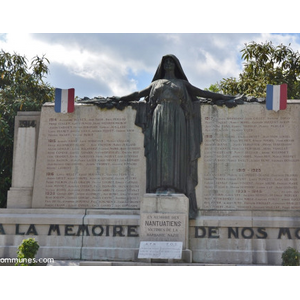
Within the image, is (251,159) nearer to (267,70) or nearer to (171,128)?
(171,128)

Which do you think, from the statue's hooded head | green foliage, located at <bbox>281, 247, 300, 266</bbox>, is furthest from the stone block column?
green foliage, located at <bbox>281, 247, 300, 266</bbox>

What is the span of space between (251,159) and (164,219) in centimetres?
355

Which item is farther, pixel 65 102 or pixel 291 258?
pixel 65 102

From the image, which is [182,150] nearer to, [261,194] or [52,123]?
[261,194]

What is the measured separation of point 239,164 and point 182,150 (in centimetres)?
181

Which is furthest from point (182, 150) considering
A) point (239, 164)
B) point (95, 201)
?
point (95, 201)

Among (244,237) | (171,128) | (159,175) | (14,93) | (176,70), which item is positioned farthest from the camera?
(14,93)

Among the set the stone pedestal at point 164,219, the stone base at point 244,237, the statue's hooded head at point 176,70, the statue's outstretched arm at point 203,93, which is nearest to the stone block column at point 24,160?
the statue's hooded head at point 176,70

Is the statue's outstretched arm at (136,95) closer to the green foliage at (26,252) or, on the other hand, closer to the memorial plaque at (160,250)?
the memorial plaque at (160,250)

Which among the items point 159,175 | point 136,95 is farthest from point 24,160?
point 159,175

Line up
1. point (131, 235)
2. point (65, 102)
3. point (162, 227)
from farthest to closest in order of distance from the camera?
point (65, 102)
point (131, 235)
point (162, 227)

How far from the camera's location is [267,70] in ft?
91.7

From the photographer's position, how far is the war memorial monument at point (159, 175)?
53.8 ft

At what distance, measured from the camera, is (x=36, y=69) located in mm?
27422
